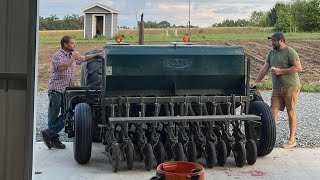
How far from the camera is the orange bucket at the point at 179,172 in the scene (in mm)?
3750

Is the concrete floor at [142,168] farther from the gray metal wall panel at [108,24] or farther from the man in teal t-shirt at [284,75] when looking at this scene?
A: the gray metal wall panel at [108,24]

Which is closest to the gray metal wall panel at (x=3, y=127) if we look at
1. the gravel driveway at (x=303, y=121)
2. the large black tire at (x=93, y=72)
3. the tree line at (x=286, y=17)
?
the large black tire at (x=93, y=72)

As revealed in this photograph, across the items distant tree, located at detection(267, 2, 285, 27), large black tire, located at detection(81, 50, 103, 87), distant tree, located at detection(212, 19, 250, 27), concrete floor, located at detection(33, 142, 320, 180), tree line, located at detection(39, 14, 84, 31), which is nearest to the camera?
concrete floor, located at detection(33, 142, 320, 180)

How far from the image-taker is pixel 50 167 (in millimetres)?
5934

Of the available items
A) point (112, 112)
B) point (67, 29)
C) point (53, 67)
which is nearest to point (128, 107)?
point (112, 112)

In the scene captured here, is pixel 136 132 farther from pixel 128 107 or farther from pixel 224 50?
pixel 224 50

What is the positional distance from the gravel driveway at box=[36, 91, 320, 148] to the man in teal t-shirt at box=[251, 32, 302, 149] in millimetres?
596

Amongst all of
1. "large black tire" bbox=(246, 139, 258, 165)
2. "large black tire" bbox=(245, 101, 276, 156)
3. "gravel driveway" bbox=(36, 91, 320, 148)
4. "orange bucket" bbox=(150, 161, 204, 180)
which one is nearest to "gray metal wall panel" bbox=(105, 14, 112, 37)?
"gravel driveway" bbox=(36, 91, 320, 148)

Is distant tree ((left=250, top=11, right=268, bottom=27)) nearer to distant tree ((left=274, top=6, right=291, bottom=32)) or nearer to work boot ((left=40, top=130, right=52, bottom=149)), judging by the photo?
distant tree ((left=274, top=6, right=291, bottom=32))

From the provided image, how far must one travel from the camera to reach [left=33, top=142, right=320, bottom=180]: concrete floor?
565 centimetres

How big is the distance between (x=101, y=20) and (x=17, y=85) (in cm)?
917

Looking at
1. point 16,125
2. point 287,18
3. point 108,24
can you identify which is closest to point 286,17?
point 287,18

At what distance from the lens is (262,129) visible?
634cm

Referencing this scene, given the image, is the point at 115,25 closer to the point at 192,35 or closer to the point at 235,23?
the point at 192,35
